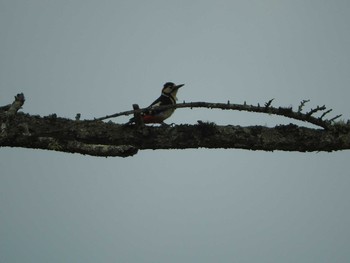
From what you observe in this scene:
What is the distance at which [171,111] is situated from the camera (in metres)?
6.07

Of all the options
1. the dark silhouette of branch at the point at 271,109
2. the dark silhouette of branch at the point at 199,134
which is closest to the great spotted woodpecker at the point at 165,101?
the dark silhouette of branch at the point at 199,134

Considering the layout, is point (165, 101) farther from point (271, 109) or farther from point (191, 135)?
point (271, 109)

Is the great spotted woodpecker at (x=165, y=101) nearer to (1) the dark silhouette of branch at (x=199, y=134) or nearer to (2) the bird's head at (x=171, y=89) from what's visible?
(2) the bird's head at (x=171, y=89)

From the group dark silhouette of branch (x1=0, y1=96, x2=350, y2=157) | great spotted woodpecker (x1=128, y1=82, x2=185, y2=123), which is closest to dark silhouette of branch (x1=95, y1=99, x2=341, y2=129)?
dark silhouette of branch (x1=0, y1=96, x2=350, y2=157)

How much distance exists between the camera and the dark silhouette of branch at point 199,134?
3435 millimetres

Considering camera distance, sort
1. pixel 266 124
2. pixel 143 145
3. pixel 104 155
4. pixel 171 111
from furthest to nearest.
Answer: pixel 171 111 → pixel 266 124 → pixel 143 145 → pixel 104 155

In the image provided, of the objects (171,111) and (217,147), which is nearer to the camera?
(217,147)

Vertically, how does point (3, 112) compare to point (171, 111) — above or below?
below

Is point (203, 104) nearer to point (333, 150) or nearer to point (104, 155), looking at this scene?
point (104, 155)

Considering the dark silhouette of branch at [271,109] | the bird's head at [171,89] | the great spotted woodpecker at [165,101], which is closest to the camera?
the dark silhouette of branch at [271,109]

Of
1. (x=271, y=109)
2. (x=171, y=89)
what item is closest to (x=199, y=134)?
(x=271, y=109)

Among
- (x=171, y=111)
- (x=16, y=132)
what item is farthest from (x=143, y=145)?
(x=171, y=111)

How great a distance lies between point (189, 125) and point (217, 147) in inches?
12.5

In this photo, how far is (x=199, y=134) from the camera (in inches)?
140
